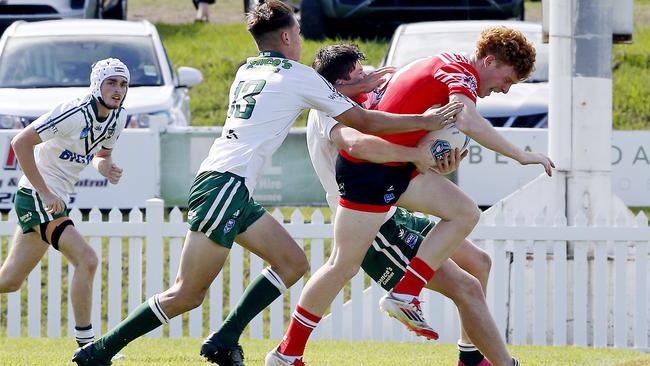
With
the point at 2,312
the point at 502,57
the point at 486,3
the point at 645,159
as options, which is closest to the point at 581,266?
the point at 645,159

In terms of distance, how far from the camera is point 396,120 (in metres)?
6.49

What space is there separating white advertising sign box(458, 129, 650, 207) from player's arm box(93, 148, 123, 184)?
4.74 m

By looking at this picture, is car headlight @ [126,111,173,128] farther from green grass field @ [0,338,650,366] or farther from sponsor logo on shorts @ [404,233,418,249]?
sponsor logo on shorts @ [404,233,418,249]

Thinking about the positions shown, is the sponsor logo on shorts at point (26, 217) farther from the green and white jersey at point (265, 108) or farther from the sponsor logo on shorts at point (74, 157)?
the green and white jersey at point (265, 108)

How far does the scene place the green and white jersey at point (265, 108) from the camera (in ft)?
21.7

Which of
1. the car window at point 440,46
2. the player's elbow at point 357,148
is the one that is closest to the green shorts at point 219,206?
the player's elbow at point 357,148

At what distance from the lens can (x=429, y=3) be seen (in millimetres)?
17906

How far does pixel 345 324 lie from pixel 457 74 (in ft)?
13.6

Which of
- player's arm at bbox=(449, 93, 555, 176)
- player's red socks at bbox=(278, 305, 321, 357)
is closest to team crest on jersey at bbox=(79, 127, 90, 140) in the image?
player's red socks at bbox=(278, 305, 321, 357)

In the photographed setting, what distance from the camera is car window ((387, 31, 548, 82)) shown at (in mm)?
→ 14117

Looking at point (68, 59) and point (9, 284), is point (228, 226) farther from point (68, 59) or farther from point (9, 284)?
point (68, 59)

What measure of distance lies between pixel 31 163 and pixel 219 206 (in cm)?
153

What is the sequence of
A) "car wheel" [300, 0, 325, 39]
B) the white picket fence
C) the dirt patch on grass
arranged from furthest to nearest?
the dirt patch on grass, "car wheel" [300, 0, 325, 39], the white picket fence

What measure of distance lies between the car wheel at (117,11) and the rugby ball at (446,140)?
43.9 feet
